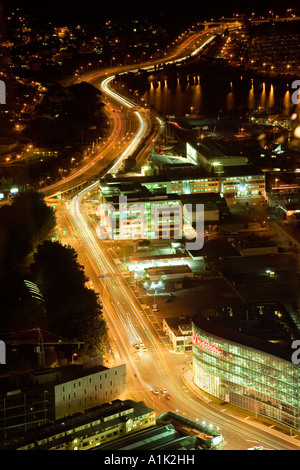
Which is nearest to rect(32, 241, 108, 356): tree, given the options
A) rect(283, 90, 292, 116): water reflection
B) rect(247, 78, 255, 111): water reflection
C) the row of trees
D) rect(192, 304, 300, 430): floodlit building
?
the row of trees

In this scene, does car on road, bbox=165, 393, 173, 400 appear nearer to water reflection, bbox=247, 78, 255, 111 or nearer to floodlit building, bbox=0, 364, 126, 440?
floodlit building, bbox=0, 364, 126, 440

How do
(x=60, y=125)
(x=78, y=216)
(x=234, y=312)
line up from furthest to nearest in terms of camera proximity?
1. (x=60, y=125)
2. (x=78, y=216)
3. (x=234, y=312)

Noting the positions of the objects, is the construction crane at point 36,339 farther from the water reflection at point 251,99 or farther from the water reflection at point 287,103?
Answer: the water reflection at point 251,99

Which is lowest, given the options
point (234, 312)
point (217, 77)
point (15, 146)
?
point (234, 312)

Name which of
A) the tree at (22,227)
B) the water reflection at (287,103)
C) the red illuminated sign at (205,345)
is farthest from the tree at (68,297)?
the water reflection at (287,103)

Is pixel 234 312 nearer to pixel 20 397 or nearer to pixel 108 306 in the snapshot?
pixel 108 306

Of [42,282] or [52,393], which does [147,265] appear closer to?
[42,282]

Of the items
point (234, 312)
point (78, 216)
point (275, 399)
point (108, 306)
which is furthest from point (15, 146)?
point (275, 399)

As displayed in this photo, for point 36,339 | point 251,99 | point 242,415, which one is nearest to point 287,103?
point 251,99
